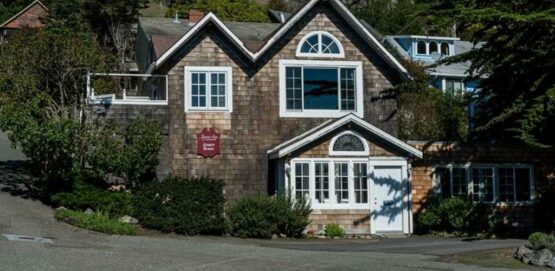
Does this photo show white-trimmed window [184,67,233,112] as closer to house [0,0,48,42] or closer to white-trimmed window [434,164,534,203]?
white-trimmed window [434,164,534,203]

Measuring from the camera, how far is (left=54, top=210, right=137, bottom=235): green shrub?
21.2 meters

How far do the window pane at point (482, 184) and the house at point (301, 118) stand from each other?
33 millimetres

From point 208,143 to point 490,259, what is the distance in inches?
407

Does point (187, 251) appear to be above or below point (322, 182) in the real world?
below

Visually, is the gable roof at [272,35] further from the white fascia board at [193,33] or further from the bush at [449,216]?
the bush at [449,216]

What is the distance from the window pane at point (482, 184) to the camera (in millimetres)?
27359

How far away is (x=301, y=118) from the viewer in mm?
27078

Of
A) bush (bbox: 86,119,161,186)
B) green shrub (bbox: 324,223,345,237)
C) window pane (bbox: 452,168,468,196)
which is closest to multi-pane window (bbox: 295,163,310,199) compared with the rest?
green shrub (bbox: 324,223,345,237)

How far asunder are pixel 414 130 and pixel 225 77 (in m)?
10.1

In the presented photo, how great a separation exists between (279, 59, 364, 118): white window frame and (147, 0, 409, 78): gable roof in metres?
0.82

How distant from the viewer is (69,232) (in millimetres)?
20609

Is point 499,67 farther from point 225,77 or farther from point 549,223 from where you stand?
point 225,77

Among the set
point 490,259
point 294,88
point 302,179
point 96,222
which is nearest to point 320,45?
point 294,88

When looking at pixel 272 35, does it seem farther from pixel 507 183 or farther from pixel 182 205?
pixel 507 183
